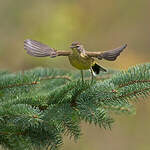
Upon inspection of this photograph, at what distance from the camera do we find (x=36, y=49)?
134 cm

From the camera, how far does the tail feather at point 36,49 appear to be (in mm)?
1339

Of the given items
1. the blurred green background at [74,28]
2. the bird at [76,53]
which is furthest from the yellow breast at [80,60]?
the blurred green background at [74,28]

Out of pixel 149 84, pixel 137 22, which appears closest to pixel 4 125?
pixel 149 84

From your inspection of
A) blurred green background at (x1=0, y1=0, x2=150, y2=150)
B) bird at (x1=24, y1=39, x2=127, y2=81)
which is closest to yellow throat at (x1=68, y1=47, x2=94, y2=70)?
bird at (x1=24, y1=39, x2=127, y2=81)

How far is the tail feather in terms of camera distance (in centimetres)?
134

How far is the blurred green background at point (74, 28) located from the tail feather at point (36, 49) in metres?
3.27

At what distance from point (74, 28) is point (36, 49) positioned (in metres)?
4.12

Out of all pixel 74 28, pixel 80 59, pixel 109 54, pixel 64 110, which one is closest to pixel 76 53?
pixel 80 59

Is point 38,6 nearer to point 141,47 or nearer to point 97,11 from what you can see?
point 97,11

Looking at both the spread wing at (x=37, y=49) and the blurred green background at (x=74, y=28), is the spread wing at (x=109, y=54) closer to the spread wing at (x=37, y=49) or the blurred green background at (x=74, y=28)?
the spread wing at (x=37, y=49)

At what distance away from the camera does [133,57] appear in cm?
518

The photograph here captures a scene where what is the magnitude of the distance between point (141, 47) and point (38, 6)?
5.58 ft

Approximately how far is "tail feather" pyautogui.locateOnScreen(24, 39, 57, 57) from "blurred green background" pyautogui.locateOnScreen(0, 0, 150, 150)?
10.7ft

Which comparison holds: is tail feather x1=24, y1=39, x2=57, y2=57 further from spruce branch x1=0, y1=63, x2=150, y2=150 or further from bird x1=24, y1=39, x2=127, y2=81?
spruce branch x1=0, y1=63, x2=150, y2=150
